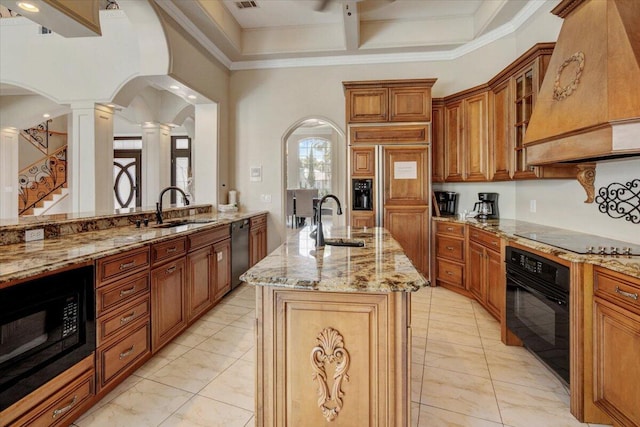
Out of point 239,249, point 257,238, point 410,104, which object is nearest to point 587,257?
point 410,104

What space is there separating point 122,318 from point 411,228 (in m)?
3.40

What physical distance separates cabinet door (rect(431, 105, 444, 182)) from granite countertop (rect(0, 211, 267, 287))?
10.7 ft

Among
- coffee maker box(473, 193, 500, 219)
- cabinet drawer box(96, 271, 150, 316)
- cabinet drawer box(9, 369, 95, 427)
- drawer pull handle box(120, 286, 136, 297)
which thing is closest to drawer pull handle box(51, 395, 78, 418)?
cabinet drawer box(9, 369, 95, 427)

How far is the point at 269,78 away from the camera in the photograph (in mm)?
5160

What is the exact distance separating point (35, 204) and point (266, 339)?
833 centimetres

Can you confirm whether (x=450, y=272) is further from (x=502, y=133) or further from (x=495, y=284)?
(x=502, y=133)

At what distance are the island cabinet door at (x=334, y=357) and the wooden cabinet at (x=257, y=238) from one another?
322 cm

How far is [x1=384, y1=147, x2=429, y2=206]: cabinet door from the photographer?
169 inches

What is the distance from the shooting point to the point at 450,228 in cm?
405

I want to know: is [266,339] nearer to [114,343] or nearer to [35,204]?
[114,343]

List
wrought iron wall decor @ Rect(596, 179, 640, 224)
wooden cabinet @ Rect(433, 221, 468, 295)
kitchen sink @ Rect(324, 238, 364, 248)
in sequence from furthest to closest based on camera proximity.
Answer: wooden cabinet @ Rect(433, 221, 468, 295)
kitchen sink @ Rect(324, 238, 364, 248)
wrought iron wall decor @ Rect(596, 179, 640, 224)

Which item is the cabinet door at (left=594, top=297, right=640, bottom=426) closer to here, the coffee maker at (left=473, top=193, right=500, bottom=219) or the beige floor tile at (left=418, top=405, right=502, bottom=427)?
the beige floor tile at (left=418, top=405, right=502, bottom=427)

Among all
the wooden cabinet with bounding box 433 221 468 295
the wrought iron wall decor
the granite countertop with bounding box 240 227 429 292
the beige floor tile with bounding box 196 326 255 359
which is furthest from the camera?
the wooden cabinet with bounding box 433 221 468 295

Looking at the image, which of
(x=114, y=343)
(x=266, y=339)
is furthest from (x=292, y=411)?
(x=114, y=343)
